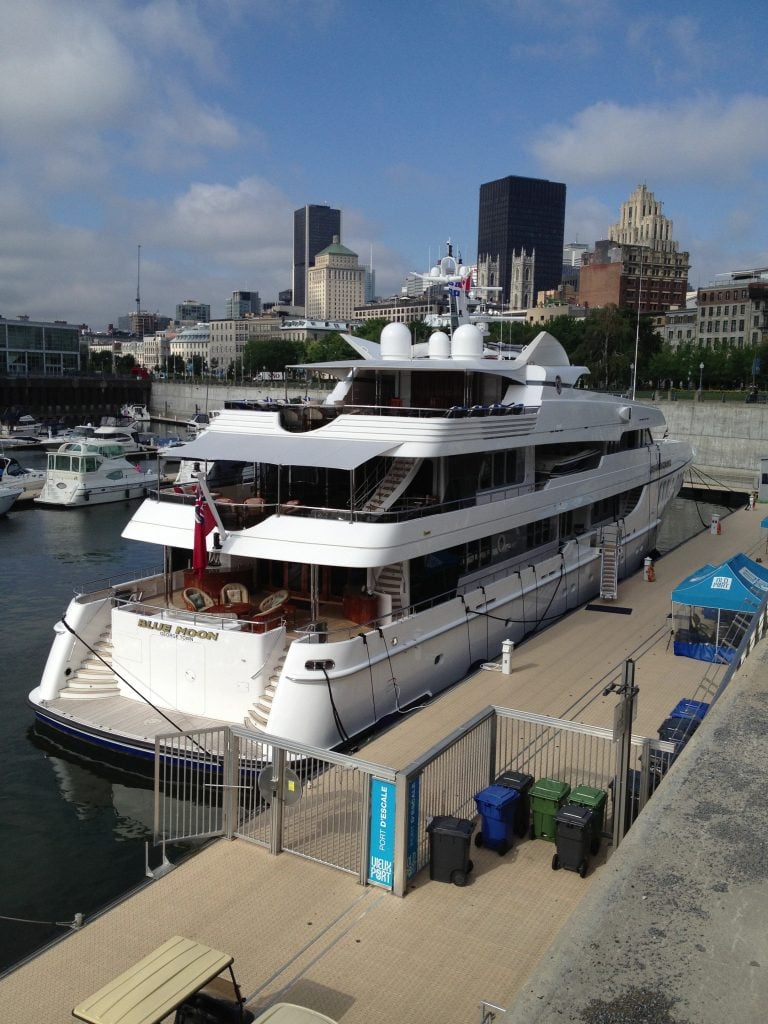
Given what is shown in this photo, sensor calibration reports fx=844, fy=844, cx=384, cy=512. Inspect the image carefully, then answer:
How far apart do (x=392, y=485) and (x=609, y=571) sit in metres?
8.35

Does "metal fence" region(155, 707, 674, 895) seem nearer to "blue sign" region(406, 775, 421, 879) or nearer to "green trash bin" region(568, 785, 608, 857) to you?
"blue sign" region(406, 775, 421, 879)

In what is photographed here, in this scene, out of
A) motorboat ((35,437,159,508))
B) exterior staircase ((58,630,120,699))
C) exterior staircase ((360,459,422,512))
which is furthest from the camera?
motorboat ((35,437,159,508))

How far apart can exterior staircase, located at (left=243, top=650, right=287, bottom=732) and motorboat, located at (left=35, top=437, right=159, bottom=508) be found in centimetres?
3247

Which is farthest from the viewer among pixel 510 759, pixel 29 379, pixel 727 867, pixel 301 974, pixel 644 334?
pixel 29 379

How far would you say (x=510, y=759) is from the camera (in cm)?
1123

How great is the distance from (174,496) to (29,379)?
93829 mm

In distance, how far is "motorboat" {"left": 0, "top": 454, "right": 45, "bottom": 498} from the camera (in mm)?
49094

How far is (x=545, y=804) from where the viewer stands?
32.4 feet

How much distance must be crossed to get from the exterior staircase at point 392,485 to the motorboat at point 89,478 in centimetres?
2967

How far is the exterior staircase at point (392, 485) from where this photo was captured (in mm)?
17109

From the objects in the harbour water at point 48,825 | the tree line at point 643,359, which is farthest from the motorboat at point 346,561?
the tree line at point 643,359

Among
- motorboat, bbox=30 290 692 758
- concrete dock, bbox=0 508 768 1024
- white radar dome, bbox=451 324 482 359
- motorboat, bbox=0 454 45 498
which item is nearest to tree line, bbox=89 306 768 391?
motorboat, bbox=0 454 45 498

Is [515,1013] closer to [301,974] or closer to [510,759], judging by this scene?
[301,974]

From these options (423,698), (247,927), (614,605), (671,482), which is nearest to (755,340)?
(671,482)
